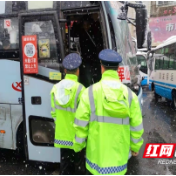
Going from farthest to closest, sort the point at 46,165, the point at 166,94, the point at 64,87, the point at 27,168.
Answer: the point at 166,94 → the point at 27,168 → the point at 46,165 → the point at 64,87

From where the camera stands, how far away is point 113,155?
2.44 meters

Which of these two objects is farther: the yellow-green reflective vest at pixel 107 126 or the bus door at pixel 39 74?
the bus door at pixel 39 74

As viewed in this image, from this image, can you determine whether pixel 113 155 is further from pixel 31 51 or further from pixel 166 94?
pixel 166 94

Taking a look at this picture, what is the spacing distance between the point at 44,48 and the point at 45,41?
11cm

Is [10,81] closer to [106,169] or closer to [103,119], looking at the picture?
[103,119]

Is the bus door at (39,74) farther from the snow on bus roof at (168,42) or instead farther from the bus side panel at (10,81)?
the snow on bus roof at (168,42)

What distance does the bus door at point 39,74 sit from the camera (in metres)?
3.58

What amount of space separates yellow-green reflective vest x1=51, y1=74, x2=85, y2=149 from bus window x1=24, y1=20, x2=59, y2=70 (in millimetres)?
606

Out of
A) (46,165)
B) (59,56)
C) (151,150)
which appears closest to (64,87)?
(59,56)

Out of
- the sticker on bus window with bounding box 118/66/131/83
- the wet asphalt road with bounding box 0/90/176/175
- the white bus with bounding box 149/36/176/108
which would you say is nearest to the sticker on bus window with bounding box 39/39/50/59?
the sticker on bus window with bounding box 118/66/131/83

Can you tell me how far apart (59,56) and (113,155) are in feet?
5.95

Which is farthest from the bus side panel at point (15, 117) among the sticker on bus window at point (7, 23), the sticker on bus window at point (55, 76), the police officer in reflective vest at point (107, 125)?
the police officer in reflective vest at point (107, 125)

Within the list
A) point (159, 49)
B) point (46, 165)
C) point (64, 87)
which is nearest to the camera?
point (64, 87)

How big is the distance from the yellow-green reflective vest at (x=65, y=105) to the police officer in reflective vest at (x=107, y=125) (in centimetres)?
64
